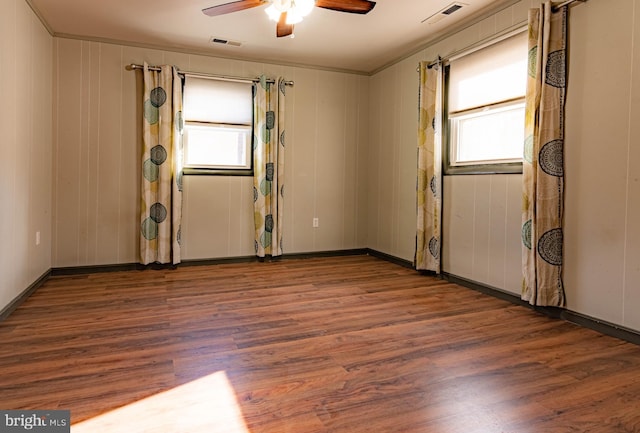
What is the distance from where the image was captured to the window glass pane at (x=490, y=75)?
3182 mm

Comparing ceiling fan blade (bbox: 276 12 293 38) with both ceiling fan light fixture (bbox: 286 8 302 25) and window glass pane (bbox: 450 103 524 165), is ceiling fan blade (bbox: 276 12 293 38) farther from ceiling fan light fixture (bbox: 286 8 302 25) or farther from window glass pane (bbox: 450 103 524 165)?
window glass pane (bbox: 450 103 524 165)

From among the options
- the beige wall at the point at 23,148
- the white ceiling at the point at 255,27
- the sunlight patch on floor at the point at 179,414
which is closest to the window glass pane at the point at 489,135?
the white ceiling at the point at 255,27

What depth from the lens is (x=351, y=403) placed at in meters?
1.69

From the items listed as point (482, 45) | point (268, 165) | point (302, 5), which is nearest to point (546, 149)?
point (482, 45)

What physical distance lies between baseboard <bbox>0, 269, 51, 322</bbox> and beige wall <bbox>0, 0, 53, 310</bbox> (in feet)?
0.14

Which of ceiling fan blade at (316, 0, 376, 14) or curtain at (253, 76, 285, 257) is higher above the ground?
ceiling fan blade at (316, 0, 376, 14)

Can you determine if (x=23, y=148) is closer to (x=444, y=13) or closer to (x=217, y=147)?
(x=217, y=147)

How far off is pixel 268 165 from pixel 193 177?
0.86 metres

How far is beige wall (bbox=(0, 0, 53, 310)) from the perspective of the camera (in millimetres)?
2721

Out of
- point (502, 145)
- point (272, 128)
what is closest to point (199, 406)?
point (502, 145)

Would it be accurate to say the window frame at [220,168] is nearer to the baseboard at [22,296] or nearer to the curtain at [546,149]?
the baseboard at [22,296]

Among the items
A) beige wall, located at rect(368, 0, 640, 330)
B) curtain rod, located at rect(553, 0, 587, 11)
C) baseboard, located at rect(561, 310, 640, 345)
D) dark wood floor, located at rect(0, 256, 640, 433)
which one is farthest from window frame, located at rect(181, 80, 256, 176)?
baseboard, located at rect(561, 310, 640, 345)

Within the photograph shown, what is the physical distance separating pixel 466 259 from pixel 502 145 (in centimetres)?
108

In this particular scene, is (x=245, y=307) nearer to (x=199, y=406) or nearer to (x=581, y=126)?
(x=199, y=406)
